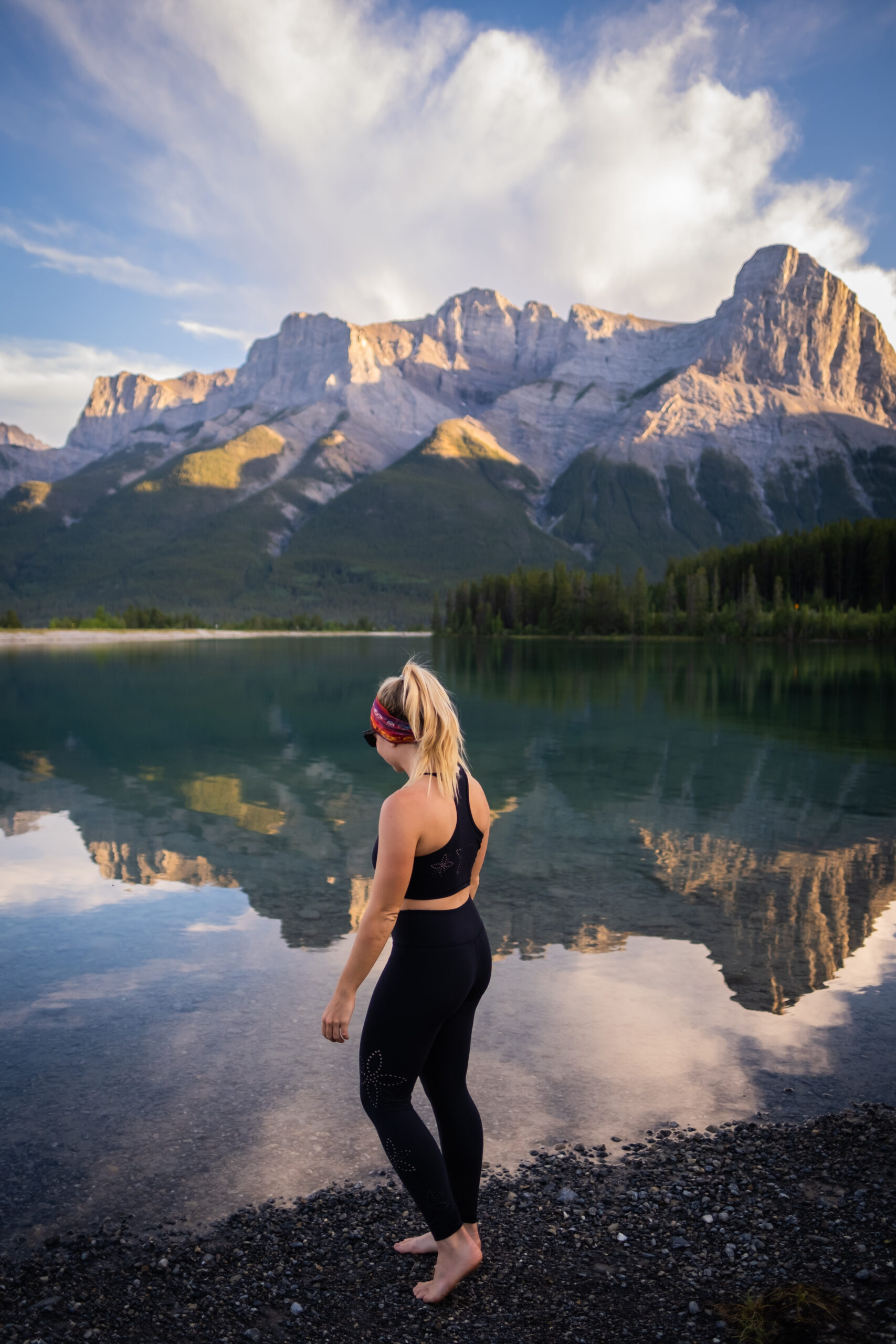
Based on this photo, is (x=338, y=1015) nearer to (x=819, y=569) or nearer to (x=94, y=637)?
(x=94, y=637)

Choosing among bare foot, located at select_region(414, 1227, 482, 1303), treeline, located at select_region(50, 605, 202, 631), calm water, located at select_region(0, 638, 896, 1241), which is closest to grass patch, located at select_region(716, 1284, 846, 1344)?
bare foot, located at select_region(414, 1227, 482, 1303)

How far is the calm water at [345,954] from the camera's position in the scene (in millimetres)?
5605

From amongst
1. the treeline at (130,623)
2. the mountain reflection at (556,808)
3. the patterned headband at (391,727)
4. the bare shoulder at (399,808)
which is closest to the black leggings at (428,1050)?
the bare shoulder at (399,808)

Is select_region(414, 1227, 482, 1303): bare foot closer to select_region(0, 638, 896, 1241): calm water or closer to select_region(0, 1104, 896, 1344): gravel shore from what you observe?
select_region(0, 1104, 896, 1344): gravel shore

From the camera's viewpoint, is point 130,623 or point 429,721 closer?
point 429,721

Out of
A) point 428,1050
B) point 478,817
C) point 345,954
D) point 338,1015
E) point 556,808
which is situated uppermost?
point 478,817

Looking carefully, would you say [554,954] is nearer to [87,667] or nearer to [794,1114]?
[794,1114]

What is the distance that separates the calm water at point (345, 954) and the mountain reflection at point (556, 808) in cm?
8

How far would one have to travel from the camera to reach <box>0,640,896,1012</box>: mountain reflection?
10.2 metres

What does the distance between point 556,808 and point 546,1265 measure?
12.8 m

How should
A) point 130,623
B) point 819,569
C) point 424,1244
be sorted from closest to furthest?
point 424,1244, point 819,569, point 130,623

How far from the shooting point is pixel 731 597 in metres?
172

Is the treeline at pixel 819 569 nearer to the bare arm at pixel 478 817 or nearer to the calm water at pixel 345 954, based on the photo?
the calm water at pixel 345 954

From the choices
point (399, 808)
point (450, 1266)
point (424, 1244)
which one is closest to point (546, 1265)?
point (450, 1266)
